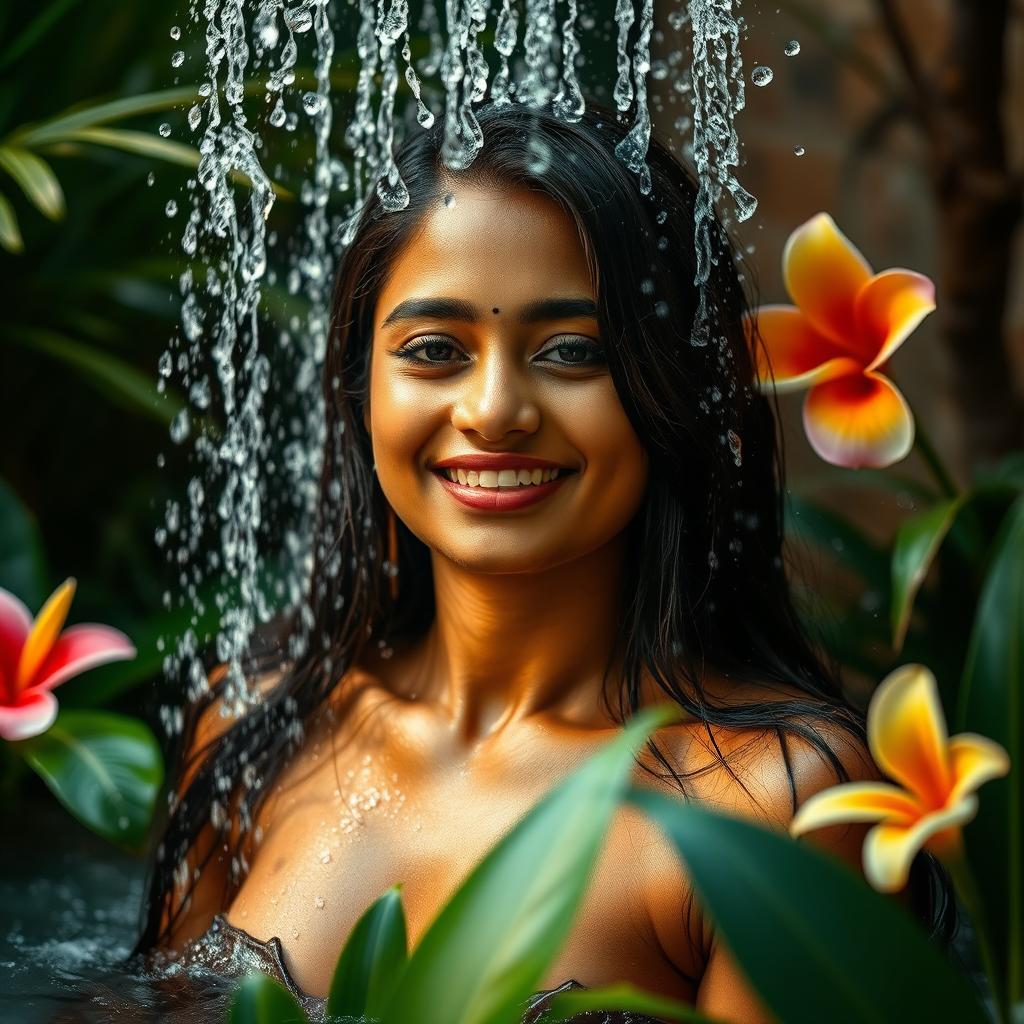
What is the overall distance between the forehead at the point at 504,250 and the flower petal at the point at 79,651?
53cm

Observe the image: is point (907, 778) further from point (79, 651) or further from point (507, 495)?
point (79, 651)

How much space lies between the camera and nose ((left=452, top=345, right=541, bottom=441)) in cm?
133

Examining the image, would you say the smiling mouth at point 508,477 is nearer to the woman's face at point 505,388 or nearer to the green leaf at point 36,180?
the woman's face at point 505,388

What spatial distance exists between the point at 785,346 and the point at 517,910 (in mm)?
830

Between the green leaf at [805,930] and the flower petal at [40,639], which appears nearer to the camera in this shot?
the green leaf at [805,930]

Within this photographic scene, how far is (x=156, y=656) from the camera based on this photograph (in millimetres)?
2111

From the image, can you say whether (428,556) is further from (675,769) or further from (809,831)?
(809,831)

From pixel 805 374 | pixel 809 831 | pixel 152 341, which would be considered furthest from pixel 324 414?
pixel 152 341

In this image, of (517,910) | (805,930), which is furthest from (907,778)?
(517,910)

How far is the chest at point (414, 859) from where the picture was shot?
4.34 feet

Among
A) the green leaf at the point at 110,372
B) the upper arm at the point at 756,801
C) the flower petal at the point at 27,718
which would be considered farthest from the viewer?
the green leaf at the point at 110,372

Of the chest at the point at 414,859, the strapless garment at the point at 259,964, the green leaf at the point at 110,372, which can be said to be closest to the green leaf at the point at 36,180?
the green leaf at the point at 110,372

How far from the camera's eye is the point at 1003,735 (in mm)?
966

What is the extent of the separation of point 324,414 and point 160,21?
1052 mm
